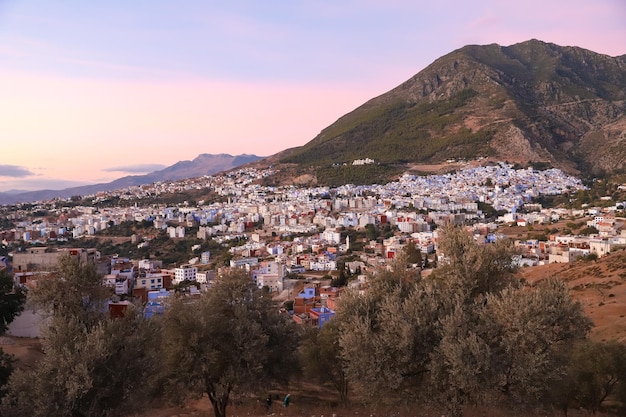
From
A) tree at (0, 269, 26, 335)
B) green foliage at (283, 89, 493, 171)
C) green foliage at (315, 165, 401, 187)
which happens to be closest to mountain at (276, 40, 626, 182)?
green foliage at (283, 89, 493, 171)

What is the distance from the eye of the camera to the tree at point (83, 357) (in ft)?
27.9

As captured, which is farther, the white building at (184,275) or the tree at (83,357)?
the white building at (184,275)

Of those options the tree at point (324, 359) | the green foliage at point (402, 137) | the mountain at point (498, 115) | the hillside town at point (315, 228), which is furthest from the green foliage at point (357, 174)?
the tree at point (324, 359)

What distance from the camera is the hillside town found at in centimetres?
3662

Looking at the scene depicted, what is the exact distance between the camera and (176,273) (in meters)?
40.1

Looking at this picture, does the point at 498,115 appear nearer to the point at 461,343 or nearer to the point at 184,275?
the point at 184,275

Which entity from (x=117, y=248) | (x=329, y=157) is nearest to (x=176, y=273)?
(x=117, y=248)

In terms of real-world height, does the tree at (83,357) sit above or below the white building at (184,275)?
above

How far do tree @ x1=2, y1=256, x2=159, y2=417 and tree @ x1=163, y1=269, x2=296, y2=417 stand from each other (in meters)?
0.71

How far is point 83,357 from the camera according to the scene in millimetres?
8578

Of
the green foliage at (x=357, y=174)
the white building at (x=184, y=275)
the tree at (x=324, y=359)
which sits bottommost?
the white building at (x=184, y=275)

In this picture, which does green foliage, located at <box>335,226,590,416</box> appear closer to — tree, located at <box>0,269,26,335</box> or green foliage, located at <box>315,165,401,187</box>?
tree, located at <box>0,269,26,335</box>

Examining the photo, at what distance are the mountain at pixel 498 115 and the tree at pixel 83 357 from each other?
87.0m

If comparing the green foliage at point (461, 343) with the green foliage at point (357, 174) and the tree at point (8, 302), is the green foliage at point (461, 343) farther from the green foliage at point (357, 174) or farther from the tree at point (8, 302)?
the green foliage at point (357, 174)
